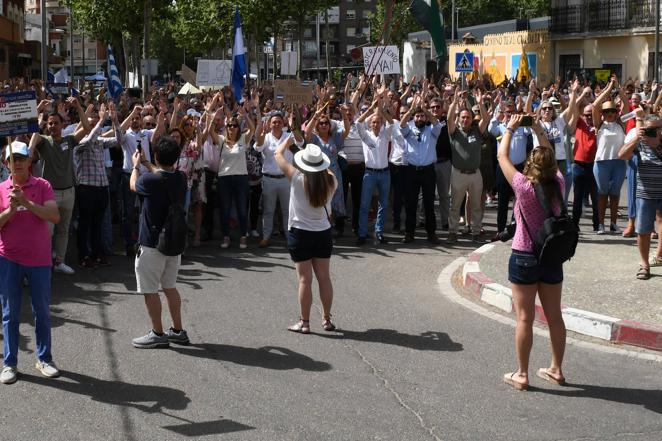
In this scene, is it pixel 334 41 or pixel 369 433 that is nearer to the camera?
pixel 369 433

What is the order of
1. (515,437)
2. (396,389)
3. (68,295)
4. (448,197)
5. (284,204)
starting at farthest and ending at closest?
(448,197) → (284,204) → (68,295) → (396,389) → (515,437)

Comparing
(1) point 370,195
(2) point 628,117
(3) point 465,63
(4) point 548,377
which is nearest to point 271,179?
(1) point 370,195

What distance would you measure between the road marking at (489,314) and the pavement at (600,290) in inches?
6.8

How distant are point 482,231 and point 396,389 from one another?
24.2 feet

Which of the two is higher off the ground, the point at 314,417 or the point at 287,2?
the point at 287,2

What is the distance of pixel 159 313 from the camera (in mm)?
7762

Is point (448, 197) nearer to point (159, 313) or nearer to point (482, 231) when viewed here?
point (482, 231)

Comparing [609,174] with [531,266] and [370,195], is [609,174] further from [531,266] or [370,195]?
[531,266]

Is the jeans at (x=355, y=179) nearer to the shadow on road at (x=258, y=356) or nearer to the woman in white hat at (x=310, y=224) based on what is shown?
Answer: the woman in white hat at (x=310, y=224)

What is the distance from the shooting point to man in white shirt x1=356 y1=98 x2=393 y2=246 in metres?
13.0

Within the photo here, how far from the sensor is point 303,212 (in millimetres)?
8289

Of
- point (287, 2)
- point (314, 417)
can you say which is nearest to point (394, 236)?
point (314, 417)

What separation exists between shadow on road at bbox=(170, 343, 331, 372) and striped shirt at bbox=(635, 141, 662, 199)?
4.51 metres

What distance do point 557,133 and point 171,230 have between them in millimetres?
7203
